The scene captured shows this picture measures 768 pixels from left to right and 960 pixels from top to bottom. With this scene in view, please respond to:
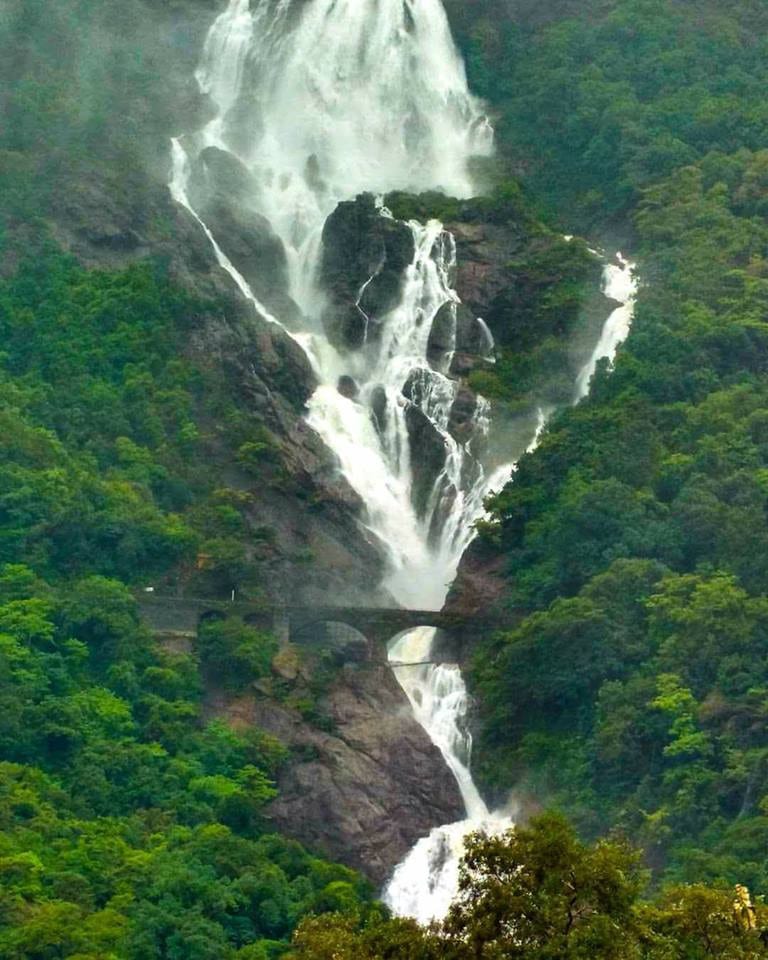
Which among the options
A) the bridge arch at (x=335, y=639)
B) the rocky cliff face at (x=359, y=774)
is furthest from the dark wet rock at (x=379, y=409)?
the rocky cliff face at (x=359, y=774)

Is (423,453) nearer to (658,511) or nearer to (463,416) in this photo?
(463,416)

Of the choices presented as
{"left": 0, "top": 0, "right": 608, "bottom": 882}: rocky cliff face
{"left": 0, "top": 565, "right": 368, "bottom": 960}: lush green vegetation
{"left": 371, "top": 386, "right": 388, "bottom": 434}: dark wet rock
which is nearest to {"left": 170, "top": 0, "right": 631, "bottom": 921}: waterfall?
{"left": 371, "top": 386, "right": 388, "bottom": 434}: dark wet rock

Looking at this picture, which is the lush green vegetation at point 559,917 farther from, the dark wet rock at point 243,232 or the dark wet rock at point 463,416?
the dark wet rock at point 243,232

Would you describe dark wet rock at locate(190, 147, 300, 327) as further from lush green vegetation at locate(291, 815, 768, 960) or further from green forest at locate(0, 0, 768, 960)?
lush green vegetation at locate(291, 815, 768, 960)

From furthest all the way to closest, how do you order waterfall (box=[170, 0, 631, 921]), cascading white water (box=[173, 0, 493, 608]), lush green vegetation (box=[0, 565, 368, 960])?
1. cascading white water (box=[173, 0, 493, 608])
2. waterfall (box=[170, 0, 631, 921])
3. lush green vegetation (box=[0, 565, 368, 960])

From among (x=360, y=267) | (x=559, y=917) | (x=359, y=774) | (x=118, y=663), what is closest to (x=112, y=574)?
(x=118, y=663)

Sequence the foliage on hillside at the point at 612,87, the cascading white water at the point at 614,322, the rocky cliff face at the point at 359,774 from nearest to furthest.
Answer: the rocky cliff face at the point at 359,774 < the cascading white water at the point at 614,322 < the foliage on hillside at the point at 612,87
